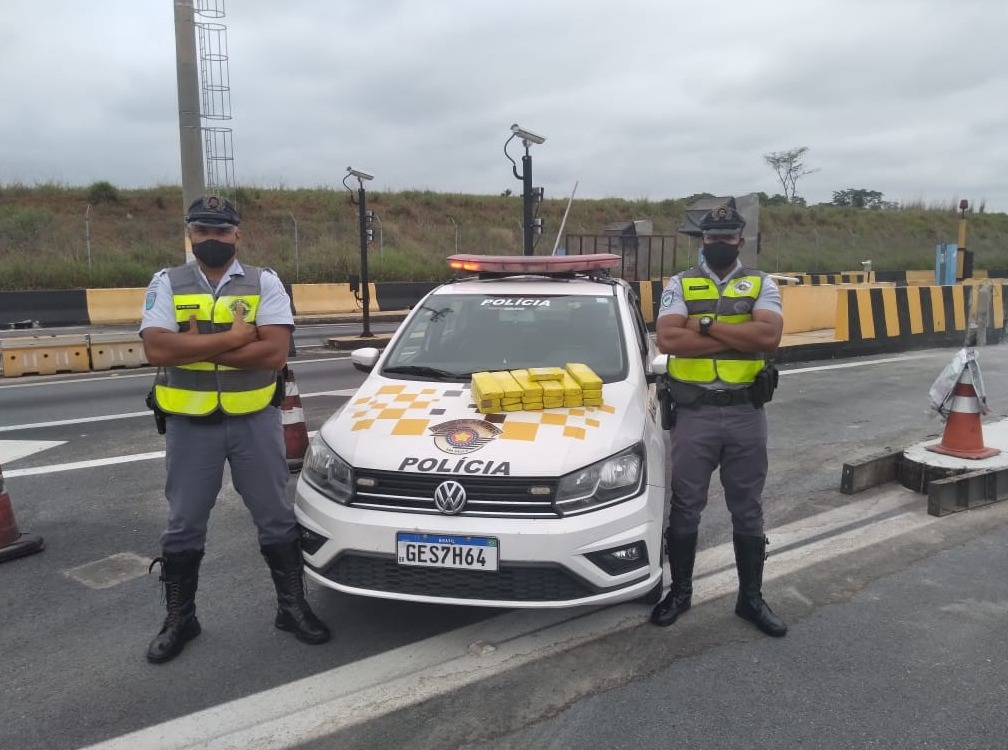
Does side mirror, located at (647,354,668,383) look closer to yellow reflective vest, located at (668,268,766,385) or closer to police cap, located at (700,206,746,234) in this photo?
yellow reflective vest, located at (668,268,766,385)

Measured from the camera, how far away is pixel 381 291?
22438 millimetres

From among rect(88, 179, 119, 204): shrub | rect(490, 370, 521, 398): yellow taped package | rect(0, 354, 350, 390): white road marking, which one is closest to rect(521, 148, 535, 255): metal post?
rect(0, 354, 350, 390): white road marking

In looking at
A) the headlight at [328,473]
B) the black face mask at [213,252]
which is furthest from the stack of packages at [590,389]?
the black face mask at [213,252]

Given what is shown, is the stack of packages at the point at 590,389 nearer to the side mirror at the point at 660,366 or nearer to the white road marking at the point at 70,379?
the side mirror at the point at 660,366

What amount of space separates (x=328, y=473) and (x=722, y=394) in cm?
184

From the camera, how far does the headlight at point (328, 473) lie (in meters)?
Answer: 3.49

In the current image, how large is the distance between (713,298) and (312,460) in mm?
2041

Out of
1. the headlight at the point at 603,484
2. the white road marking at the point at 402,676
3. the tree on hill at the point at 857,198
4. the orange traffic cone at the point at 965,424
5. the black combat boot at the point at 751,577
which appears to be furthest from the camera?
the tree on hill at the point at 857,198

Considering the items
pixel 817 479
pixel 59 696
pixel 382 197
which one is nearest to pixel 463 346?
pixel 59 696

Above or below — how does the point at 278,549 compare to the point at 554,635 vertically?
above

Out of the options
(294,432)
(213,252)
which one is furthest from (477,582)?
(294,432)

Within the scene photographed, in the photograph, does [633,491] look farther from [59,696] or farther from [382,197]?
[382,197]

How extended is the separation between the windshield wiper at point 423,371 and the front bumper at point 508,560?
1154 millimetres

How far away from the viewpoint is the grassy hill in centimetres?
2689
